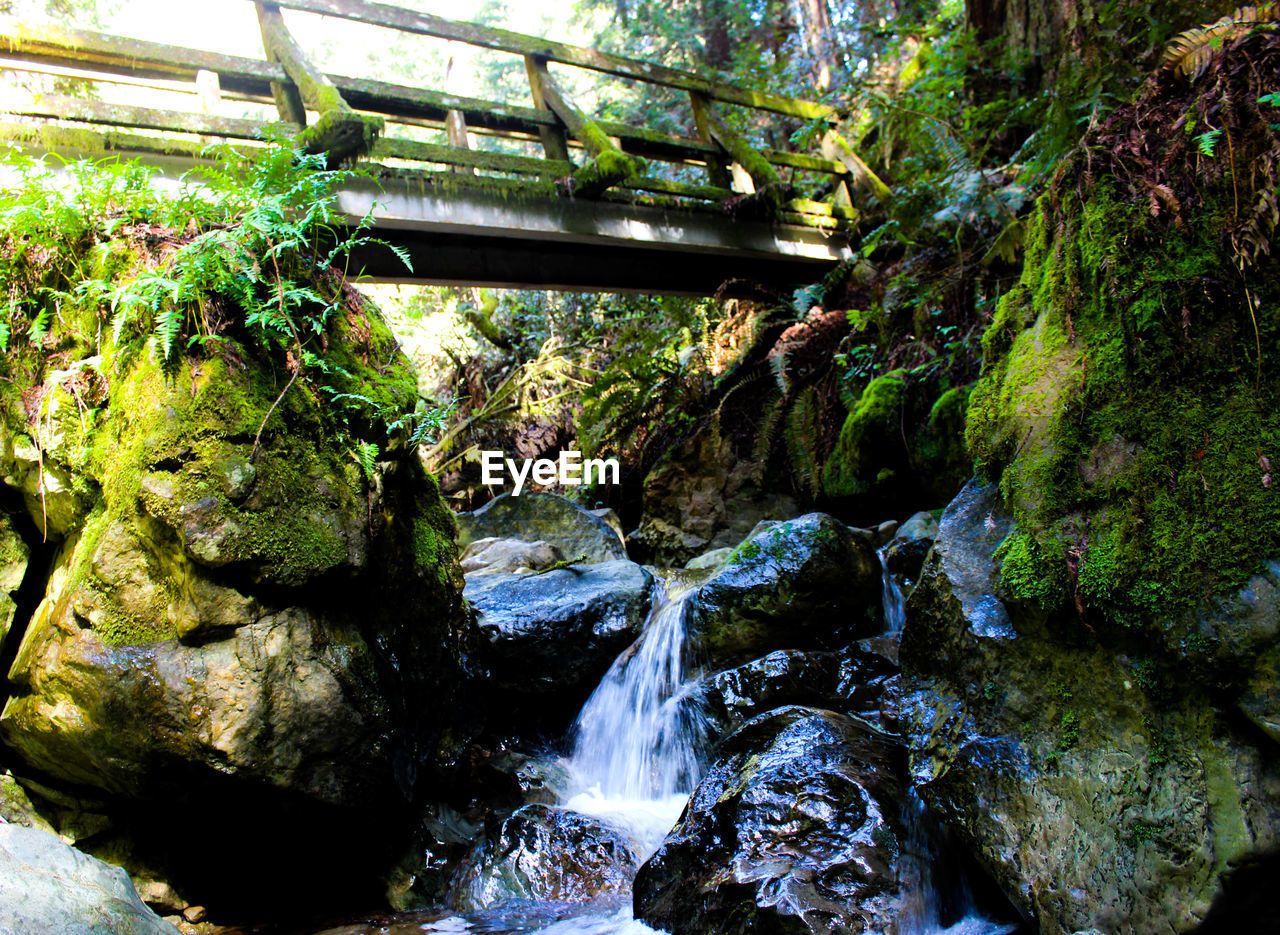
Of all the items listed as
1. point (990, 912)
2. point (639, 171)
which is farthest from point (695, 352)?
point (990, 912)

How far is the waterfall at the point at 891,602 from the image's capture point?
472 cm

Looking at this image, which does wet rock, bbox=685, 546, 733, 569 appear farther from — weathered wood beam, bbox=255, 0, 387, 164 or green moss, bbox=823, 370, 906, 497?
weathered wood beam, bbox=255, 0, 387, 164

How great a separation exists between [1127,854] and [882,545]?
3.43m

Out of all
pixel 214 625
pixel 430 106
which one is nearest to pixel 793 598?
pixel 214 625

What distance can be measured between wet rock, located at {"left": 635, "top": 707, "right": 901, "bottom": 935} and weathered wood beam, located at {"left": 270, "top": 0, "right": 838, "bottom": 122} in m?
6.08

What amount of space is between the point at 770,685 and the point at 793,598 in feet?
2.34

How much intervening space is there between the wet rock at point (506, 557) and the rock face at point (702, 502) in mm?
1135

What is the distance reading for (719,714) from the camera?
4.18 metres

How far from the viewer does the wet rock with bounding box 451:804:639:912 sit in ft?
11.1

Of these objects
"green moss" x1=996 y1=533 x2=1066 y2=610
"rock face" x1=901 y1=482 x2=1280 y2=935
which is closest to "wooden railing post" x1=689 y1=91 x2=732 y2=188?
"rock face" x1=901 y1=482 x2=1280 y2=935

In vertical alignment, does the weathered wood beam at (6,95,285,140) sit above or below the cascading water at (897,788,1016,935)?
above

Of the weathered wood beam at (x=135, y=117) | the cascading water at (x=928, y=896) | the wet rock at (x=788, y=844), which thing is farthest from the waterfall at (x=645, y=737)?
the weathered wood beam at (x=135, y=117)

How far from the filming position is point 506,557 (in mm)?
6730

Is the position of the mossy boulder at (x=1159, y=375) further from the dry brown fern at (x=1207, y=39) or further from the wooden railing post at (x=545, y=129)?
the wooden railing post at (x=545, y=129)
